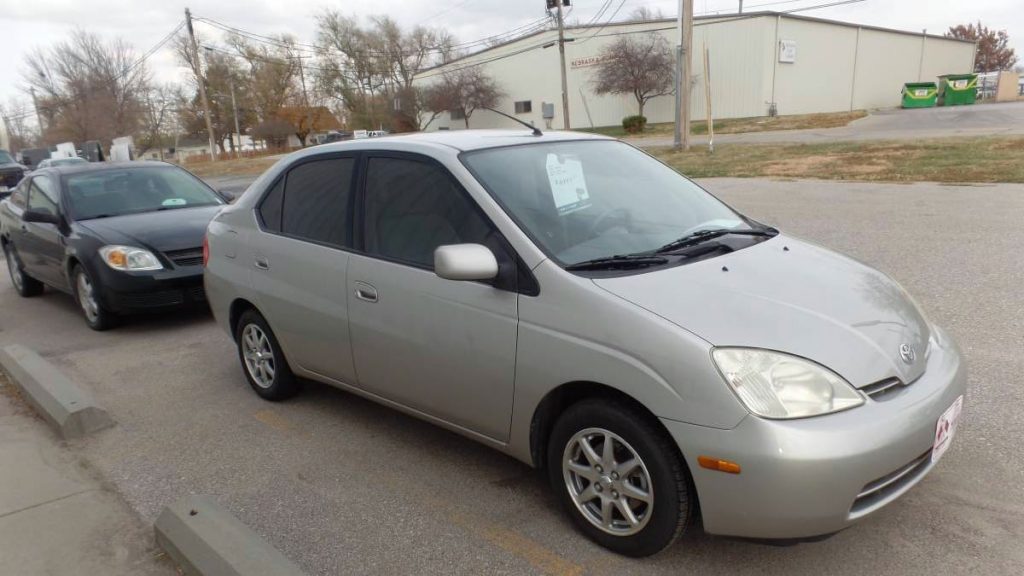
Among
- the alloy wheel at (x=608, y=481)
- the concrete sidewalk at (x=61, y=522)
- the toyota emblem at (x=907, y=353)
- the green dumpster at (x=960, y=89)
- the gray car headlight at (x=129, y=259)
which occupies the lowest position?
the concrete sidewalk at (x=61, y=522)

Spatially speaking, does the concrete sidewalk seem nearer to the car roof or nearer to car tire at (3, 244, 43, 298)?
the car roof

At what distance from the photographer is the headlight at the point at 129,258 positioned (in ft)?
20.3

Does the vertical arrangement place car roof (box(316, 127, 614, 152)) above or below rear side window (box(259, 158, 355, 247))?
above

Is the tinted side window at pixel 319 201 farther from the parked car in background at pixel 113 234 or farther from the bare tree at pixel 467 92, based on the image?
the bare tree at pixel 467 92

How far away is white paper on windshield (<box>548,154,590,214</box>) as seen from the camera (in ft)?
10.8

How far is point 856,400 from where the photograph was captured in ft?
7.73

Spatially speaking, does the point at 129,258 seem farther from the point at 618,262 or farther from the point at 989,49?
the point at 989,49

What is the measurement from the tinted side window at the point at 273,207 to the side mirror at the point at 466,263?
5.98ft

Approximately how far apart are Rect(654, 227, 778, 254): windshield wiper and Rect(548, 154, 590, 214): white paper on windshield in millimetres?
464

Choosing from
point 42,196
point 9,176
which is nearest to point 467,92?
point 9,176

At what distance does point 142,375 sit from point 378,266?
290cm

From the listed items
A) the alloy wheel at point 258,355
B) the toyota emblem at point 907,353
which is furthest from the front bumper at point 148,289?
the toyota emblem at point 907,353

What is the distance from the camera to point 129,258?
620cm

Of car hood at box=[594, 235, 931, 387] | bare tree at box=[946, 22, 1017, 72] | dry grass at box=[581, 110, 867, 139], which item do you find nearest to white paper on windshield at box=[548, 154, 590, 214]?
car hood at box=[594, 235, 931, 387]
